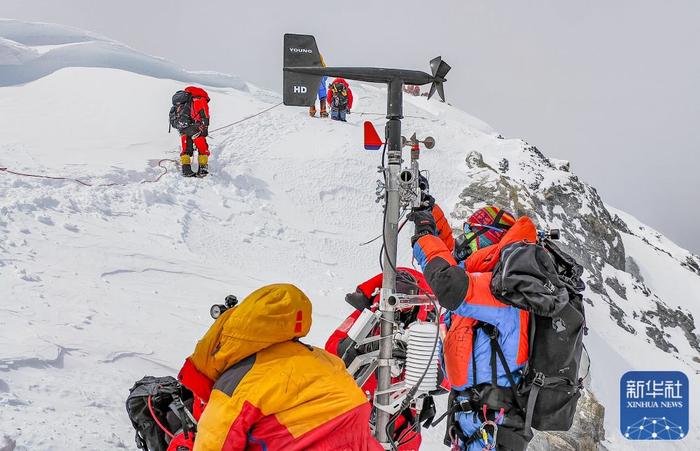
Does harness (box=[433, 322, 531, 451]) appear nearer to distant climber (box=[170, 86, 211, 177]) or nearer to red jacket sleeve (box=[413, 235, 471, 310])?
red jacket sleeve (box=[413, 235, 471, 310])

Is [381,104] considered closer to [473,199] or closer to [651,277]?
[473,199]

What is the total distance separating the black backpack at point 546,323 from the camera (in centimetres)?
261

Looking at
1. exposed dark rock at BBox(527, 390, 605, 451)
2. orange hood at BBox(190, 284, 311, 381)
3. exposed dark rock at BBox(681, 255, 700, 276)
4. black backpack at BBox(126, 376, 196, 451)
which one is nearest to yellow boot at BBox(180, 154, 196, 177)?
black backpack at BBox(126, 376, 196, 451)

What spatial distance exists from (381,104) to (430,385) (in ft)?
61.4

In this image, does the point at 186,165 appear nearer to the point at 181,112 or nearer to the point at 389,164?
the point at 181,112

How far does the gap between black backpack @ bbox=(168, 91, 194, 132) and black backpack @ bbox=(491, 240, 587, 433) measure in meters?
8.03

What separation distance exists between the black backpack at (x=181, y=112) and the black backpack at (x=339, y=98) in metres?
6.37

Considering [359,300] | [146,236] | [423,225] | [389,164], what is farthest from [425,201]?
[146,236]

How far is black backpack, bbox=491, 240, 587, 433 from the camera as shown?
2.61m

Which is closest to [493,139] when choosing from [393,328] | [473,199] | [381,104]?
[381,104]

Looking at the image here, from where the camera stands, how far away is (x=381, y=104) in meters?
20.7

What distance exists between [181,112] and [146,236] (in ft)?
10.4

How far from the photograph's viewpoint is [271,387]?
1.95 metres

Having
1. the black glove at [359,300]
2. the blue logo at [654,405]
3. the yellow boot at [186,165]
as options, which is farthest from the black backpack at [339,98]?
the black glove at [359,300]
